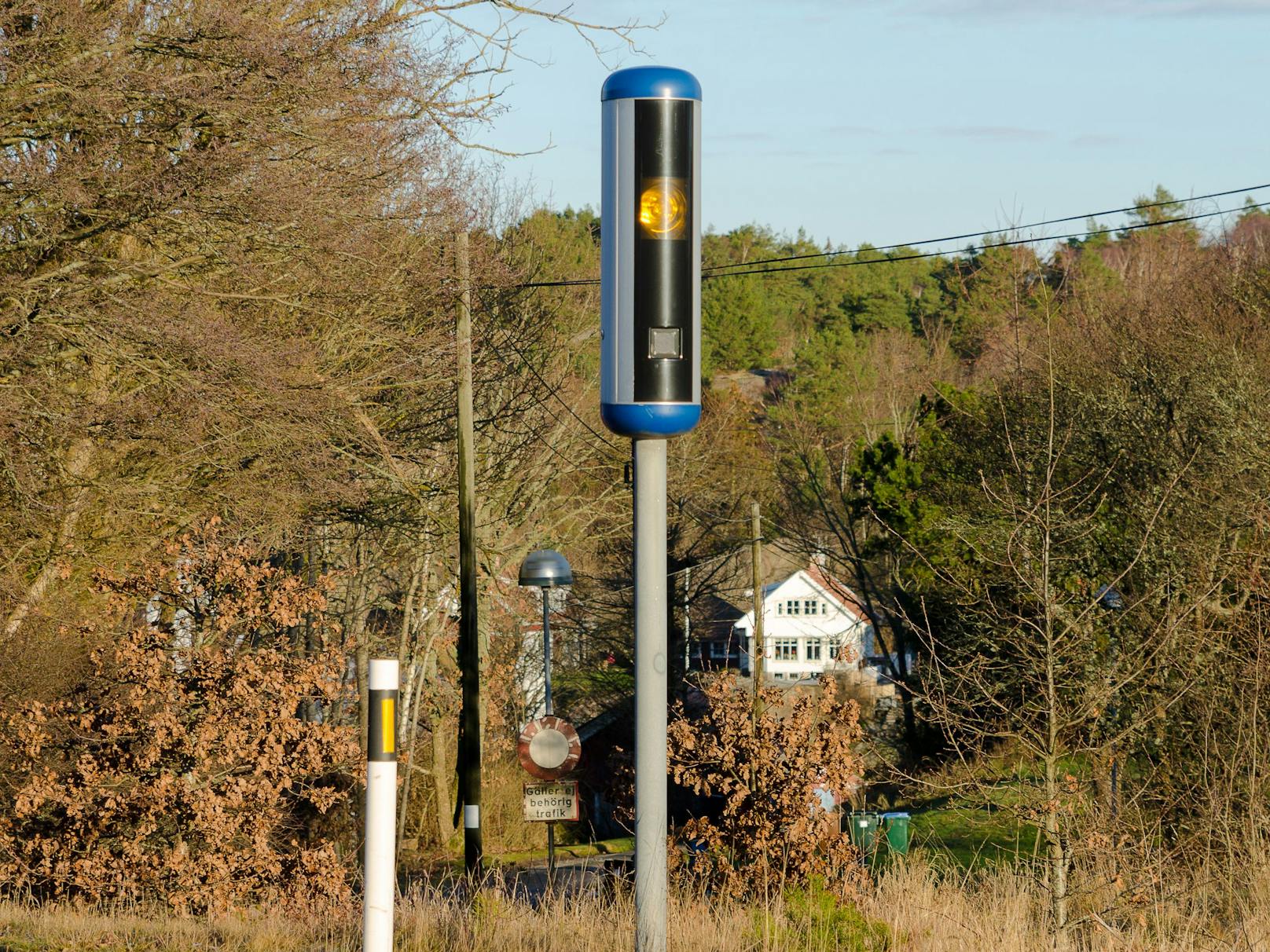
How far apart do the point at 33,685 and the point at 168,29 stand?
6442 mm

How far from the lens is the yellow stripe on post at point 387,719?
3531 mm

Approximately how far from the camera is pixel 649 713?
16.0 ft

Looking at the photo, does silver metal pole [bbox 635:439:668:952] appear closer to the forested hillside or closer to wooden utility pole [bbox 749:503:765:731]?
the forested hillside

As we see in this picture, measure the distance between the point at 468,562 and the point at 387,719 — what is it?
14.6m

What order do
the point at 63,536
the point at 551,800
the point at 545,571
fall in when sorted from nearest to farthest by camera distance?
the point at 551,800 < the point at 63,536 < the point at 545,571

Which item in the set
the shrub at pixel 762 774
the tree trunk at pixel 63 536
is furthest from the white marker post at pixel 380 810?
the tree trunk at pixel 63 536

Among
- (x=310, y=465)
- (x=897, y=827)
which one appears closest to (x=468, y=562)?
(x=310, y=465)

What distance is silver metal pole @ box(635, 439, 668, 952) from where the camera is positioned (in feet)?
15.7

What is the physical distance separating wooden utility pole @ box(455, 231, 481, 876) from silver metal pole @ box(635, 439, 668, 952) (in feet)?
42.3

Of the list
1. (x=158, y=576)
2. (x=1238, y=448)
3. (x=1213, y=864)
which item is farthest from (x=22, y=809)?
(x=1238, y=448)

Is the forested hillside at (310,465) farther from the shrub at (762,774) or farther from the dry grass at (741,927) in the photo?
the shrub at (762,774)

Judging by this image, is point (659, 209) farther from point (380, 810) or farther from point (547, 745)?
point (547, 745)

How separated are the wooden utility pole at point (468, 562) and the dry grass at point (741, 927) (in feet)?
33.1

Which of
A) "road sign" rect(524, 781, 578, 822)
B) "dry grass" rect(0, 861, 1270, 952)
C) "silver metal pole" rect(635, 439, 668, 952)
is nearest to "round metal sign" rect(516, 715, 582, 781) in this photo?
"road sign" rect(524, 781, 578, 822)
